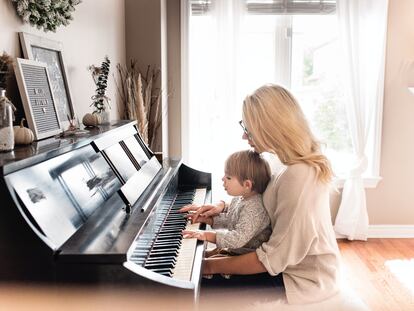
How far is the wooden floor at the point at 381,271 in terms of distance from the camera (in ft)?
10.1

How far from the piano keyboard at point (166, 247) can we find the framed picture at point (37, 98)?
52cm

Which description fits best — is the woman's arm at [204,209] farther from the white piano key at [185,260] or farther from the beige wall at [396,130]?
the beige wall at [396,130]

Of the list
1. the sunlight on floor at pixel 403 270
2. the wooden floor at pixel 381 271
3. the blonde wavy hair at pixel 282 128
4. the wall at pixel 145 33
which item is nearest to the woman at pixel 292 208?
the blonde wavy hair at pixel 282 128

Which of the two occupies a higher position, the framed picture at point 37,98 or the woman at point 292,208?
the framed picture at point 37,98

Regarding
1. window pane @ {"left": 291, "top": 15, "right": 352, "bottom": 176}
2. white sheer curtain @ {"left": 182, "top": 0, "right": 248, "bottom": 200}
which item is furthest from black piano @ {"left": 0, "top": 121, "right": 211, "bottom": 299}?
window pane @ {"left": 291, "top": 15, "right": 352, "bottom": 176}

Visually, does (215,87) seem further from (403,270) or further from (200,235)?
(200,235)

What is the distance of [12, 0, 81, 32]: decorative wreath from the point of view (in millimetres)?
1790

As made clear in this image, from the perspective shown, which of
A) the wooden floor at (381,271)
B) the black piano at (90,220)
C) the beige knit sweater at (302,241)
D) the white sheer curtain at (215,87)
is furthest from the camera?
the white sheer curtain at (215,87)

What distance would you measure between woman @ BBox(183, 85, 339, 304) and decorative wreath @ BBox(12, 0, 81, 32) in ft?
2.90

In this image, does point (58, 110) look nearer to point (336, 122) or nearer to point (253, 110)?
point (253, 110)

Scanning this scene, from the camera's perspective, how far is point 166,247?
1673 mm

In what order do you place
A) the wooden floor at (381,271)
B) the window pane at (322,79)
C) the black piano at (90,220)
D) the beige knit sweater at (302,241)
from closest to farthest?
the black piano at (90,220), the beige knit sweater at (302,241), the wooden floor at (381,271), the window pane at (322,79)

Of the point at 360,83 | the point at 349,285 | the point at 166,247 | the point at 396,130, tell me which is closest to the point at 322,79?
the point at 360,83

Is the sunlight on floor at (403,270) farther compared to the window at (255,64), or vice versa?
the window at (255,64)
